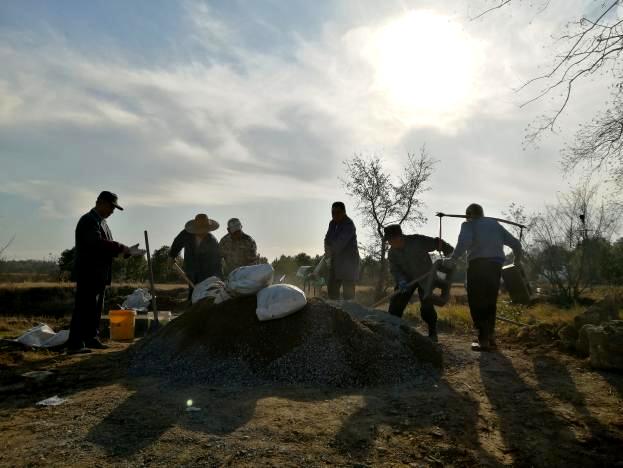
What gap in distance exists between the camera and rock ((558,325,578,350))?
497 cm

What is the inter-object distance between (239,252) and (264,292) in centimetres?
214

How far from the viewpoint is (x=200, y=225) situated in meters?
6.23

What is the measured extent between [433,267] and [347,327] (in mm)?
1483

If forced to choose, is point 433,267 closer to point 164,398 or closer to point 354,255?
point 354,255

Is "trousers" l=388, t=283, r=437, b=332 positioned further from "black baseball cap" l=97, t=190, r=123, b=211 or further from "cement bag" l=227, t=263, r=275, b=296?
"black baseball cap" l=97, t=190, r=123, b=211

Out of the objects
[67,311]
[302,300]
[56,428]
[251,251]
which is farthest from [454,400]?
[67,311]

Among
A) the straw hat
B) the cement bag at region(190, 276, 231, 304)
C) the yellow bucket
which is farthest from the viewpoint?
the straw hat

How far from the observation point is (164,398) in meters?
3.21

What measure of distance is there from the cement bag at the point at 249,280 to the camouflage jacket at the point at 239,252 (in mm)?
1821

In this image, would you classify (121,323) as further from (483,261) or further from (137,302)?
(483,261)

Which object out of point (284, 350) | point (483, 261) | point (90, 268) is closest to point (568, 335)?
point (483, 261)

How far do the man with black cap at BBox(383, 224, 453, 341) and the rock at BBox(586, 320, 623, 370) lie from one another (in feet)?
5.27

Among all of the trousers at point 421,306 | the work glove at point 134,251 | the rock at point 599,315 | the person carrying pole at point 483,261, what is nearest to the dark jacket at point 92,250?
the work glove at point 134,251

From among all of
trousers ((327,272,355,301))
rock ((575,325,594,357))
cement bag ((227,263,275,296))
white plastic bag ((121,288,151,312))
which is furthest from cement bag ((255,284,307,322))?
white plastic bag ((121,288,151,312))
